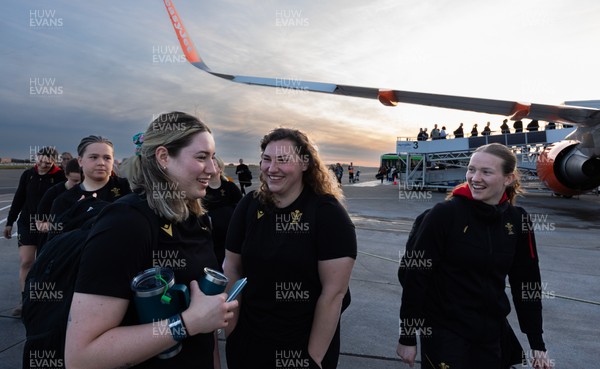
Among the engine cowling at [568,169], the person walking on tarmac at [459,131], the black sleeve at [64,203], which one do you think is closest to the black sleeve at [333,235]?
the black sleeve at [64,203]

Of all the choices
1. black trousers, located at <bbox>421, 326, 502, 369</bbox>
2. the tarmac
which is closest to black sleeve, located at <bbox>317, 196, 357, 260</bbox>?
black trousers, located at <bbox>421, 326, 502, 369</bbox>

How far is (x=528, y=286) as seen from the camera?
→ 2500 millimetres

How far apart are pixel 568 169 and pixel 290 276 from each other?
42.3 ft

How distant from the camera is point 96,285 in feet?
4.12

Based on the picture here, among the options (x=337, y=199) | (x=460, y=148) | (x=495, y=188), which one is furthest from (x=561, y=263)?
(x=460, y=148)

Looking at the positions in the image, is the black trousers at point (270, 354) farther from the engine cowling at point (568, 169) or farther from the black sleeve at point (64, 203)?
the engine cowling at point (568, 169)

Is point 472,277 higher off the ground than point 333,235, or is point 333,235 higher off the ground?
point 333,235

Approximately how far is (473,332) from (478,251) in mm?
513

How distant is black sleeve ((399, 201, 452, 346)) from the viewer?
7.79 ft

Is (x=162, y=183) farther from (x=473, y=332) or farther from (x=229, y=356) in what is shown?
(x=473, y=332)

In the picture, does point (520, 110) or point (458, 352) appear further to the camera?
point (520, 110)

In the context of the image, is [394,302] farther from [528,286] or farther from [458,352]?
[458,352]

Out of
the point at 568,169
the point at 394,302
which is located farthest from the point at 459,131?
the point at 394,302

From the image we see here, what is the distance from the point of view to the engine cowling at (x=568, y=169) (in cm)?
1105
